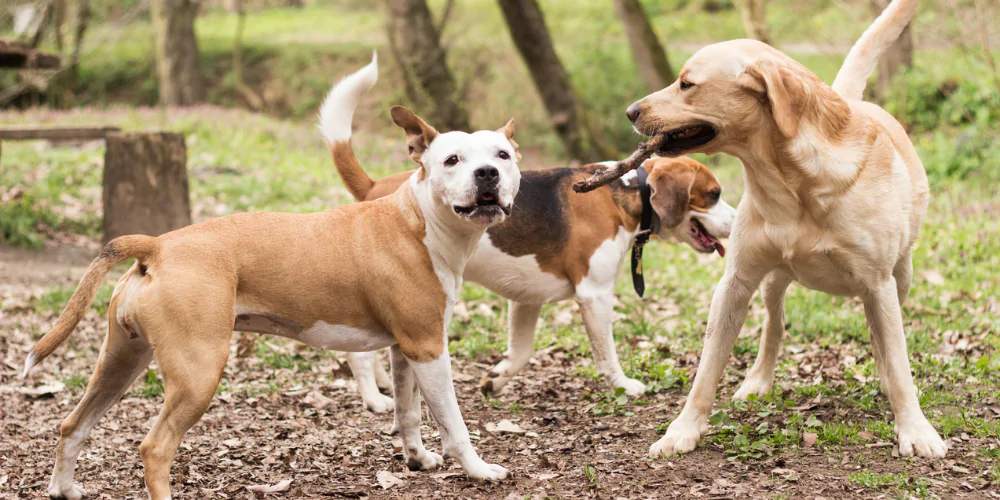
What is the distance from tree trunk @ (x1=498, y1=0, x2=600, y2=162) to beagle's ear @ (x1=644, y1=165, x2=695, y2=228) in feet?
25.4

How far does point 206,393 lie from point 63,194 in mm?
8317

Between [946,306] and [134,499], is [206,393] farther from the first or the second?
[946,306]

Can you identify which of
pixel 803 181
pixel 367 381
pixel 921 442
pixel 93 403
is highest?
pixel 803 181

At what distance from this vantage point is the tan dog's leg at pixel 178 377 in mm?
3428

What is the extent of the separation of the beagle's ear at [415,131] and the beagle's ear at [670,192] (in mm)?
1811

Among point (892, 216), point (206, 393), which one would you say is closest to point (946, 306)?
point (892, 216)

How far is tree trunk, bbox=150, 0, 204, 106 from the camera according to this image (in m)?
18.2

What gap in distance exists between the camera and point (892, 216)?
3889 millimetres

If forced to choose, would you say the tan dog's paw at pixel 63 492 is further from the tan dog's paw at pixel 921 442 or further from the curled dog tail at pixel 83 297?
the tan dog's paw at pixel 921 442

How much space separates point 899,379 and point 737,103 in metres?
1.55

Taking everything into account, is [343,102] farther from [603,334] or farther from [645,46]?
[645,46]

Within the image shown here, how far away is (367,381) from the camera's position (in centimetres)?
546

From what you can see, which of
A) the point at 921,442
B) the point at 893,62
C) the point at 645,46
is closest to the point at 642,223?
the point at 921,442

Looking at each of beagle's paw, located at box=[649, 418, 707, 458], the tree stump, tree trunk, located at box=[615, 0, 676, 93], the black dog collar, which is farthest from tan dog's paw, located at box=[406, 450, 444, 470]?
tree trunk, located at box=[615, 0, 676, 93]
